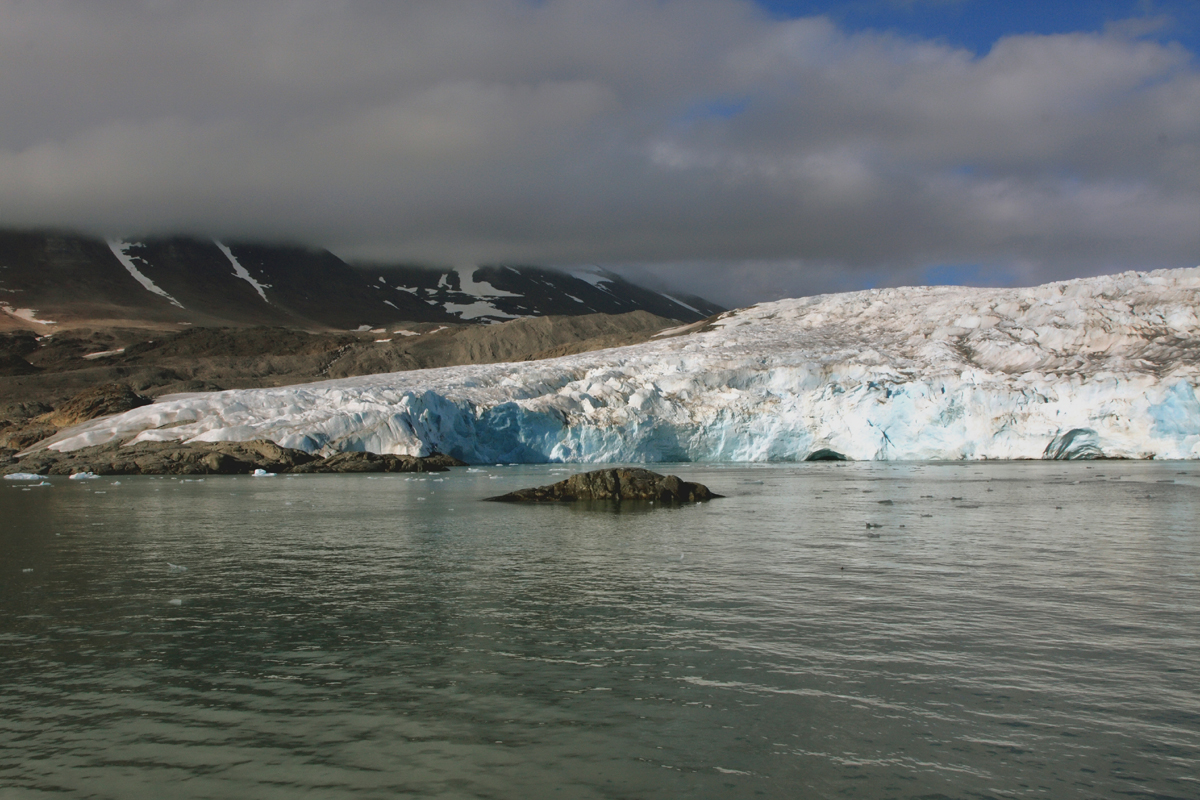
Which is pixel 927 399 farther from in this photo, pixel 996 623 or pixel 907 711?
pixel 907 711

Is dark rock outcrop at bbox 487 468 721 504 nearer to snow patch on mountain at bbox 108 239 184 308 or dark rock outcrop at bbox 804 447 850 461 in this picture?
dark rock outcrop at bbox 804 447 850 461

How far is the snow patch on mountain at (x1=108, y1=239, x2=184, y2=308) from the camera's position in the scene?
11056 cm

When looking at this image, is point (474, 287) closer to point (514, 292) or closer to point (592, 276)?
point (514, 292)

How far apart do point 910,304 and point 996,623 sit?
38860 mm

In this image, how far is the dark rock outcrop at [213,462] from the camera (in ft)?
102

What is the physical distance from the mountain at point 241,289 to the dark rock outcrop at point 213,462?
66.3 meters

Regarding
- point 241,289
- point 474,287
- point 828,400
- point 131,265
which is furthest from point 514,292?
point 828,400

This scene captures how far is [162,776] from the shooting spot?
14.4 ft

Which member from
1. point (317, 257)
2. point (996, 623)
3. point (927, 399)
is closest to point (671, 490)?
point (996, 623)

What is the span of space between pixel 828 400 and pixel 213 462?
24.0 meters

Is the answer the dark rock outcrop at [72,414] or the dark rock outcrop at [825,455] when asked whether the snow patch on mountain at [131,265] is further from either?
the dark rock outcrop at [825,455]

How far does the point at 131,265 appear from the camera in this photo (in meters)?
118

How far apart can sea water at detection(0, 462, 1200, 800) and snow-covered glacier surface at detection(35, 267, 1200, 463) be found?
68.6 feet

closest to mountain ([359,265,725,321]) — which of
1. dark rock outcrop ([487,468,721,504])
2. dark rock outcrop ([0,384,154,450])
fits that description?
dark rock outcrop ([0,384,154,450])
